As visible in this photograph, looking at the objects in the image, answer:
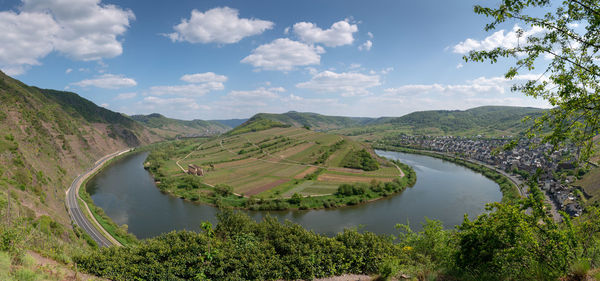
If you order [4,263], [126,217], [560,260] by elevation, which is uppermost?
[560,260]

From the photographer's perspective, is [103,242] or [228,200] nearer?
[103,242]

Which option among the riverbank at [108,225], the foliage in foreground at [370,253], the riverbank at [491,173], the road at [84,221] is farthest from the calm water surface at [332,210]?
the foliage in foreground at [370,253]

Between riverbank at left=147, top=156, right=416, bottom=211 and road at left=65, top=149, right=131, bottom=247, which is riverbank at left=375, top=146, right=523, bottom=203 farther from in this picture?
road at left=65, top=149, right=131, bottom=247

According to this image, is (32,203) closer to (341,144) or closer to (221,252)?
(221,252)

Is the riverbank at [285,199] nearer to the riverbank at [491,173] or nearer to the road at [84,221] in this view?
the road at [84,221]

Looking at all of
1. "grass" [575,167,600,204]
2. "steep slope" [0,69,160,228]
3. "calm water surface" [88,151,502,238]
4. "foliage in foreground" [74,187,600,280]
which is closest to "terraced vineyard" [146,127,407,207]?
"calm water surface" [88,151,502,238]

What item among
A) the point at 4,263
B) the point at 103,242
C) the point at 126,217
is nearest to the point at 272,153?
the point at 126,217
